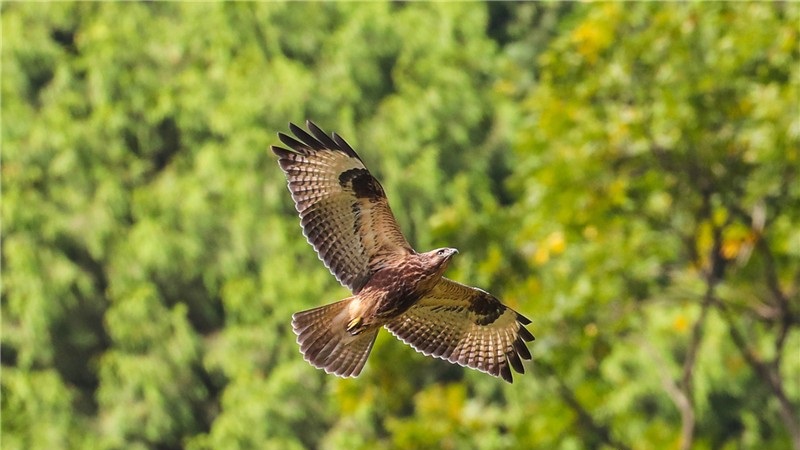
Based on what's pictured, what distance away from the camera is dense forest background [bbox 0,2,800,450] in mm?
9117

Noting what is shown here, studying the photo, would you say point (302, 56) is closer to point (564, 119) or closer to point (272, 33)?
point (272, 33)

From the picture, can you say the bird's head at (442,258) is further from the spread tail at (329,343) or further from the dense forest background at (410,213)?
the dense forest background at (410,213)

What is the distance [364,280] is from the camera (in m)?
5.17

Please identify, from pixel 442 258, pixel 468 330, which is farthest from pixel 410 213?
pixel 442 258

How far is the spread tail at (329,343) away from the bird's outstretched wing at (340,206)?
0.71 ft

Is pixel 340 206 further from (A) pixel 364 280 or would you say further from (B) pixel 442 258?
(B) pixel 442 258

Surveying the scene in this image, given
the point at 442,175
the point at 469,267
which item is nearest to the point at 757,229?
the point at 469,267

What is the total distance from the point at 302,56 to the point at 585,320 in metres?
8.45

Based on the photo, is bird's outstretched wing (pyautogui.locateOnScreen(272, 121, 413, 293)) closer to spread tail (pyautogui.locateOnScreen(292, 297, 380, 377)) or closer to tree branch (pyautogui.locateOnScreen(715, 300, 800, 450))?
spread tail (pyautogui.locateOnScreen(292, 297, 380, 377))

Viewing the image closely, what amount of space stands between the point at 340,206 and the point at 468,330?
82cm

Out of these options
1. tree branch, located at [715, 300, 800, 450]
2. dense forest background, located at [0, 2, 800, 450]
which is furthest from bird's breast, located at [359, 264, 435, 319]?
tree branch, located at [715, 300, 800, 450]

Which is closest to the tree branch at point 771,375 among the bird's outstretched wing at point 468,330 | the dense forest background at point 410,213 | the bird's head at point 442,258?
the dense forest background at point 410,213

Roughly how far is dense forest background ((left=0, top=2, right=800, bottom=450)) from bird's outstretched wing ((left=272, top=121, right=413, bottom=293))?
319 cm

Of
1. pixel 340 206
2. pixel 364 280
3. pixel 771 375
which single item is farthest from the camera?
pixel 771 375
